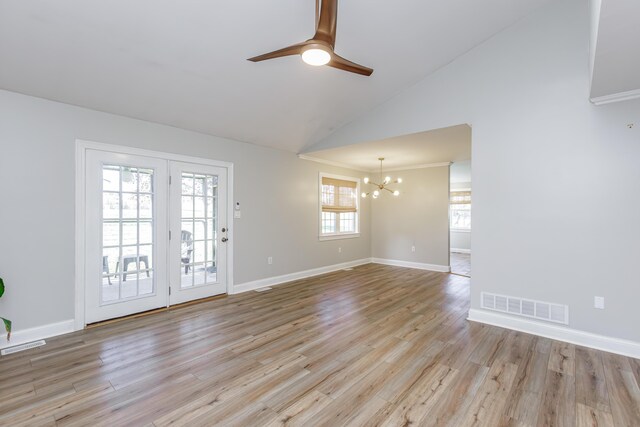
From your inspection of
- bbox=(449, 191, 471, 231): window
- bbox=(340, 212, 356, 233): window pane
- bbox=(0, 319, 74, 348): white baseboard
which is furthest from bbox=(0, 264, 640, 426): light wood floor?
bbox=(449, 191, 471, 231): window

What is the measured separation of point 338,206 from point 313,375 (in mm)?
4918

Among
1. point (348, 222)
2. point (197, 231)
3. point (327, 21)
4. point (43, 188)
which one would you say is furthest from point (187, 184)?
point (348, 222)

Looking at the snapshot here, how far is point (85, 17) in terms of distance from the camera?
8.15 ft

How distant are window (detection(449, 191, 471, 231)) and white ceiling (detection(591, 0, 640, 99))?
8.37 metres

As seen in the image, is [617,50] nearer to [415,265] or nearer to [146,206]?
[146,206]

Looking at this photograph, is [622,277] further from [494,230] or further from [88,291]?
[88,291]

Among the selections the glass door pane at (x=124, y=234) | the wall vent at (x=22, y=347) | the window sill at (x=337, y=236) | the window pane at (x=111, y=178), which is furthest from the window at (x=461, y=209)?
the wall vent at (x=22, y=347)

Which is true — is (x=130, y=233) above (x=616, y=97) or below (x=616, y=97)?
below

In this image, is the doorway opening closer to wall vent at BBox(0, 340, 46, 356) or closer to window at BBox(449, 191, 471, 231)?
window at BBox(449, 191, 471, 231)

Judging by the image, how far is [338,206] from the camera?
23.3 ft

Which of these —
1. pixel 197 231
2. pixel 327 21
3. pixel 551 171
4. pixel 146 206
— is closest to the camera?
pixel 327 21

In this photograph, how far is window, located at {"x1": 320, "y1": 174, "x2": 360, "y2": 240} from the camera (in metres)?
6.75

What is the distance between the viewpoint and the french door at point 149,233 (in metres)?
3.59

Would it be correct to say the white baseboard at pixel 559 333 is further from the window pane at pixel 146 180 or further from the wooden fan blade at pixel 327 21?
the window pane at pixel 146 180
